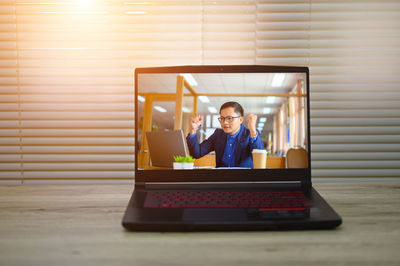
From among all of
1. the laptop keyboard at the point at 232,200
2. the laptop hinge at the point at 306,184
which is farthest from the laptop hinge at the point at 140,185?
the laptop hinge at the point at 306,184

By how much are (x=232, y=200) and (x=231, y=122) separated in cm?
28

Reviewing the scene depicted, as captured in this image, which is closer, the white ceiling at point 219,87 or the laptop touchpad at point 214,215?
the laptop touchpad at point 214,215

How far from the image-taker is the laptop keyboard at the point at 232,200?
68cm

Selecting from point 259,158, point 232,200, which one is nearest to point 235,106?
point 259,158

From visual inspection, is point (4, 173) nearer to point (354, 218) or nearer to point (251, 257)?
point (251, 257)

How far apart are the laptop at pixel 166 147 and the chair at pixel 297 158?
1.06 feet

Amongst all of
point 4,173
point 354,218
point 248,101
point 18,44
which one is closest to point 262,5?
point 248,101

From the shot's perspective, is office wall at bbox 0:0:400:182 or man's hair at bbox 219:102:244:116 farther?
office wall at bbox 0:0:400:182

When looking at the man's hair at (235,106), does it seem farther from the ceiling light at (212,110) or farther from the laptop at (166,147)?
the laptop at (166,147)

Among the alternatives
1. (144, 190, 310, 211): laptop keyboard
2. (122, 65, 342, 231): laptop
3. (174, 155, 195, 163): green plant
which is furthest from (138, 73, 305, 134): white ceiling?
(144, 190, 310, 211): laptop keyboard

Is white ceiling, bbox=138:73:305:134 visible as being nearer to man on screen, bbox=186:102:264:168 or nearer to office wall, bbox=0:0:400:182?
man on screen, bbox=186:102:264:168

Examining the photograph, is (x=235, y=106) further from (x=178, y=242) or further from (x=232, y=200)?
(x=178, y=242)

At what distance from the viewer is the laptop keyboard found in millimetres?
681

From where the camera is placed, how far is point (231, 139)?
92 centimetres
